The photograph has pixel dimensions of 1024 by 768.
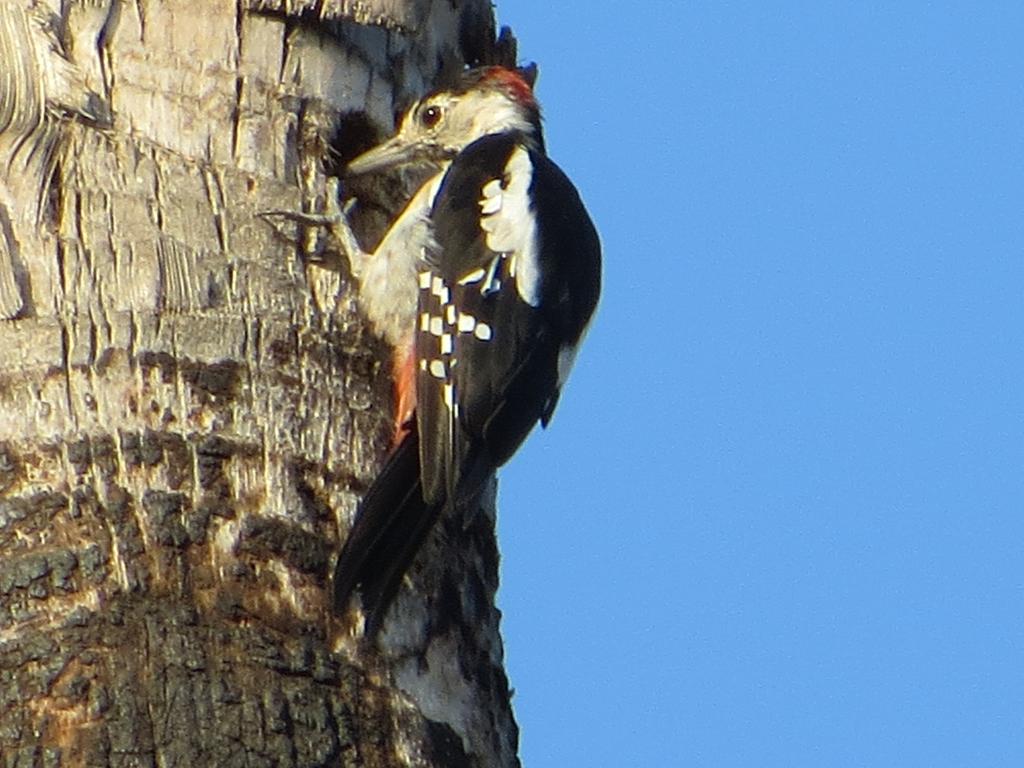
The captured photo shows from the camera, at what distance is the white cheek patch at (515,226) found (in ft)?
14.0

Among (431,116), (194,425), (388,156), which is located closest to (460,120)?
(431,116)

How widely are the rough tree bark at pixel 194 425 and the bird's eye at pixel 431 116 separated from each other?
37cm

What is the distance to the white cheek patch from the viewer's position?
4254 millimetres

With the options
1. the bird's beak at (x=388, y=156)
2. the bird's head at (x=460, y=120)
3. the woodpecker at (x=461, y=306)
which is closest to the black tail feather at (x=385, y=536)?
the woodpecker at (x=461, y=306)

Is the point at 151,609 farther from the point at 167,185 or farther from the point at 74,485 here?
the point at 167,185

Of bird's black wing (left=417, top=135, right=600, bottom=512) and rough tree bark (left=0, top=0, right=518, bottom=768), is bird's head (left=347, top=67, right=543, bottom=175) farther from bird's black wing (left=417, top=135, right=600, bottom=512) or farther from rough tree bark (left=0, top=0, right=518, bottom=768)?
rough tree bark (left=0, top=0, right=518, bottom=768)

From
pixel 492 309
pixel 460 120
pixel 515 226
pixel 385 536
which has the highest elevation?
pixel 460 120

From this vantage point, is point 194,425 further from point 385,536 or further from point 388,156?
point 388,156

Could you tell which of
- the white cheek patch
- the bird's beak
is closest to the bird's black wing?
the white cheek patch

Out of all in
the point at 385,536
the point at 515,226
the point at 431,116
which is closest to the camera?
the point at 385,536

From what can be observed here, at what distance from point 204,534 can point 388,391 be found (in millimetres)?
618

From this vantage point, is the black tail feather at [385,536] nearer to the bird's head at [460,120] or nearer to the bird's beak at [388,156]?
the bird's beak at [388,156]

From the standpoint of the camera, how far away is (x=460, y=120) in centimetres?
482

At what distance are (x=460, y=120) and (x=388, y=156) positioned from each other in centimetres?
49
